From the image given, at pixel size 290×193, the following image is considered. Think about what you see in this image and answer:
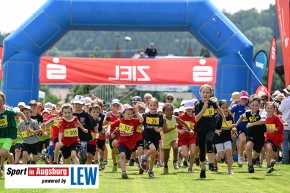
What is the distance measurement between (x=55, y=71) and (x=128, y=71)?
2.36m

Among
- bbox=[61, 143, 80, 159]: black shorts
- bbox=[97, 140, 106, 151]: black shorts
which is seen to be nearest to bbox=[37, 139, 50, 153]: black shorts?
bbox=[97, 140, 106, 151]: black shorts

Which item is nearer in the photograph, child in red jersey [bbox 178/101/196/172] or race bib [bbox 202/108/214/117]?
race bib [bbox 202/108/214/117]

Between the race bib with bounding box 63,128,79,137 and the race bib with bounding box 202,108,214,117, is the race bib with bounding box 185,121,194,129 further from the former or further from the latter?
the race bib with bounding box 63,128,79,137

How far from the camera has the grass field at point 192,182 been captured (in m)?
17.0

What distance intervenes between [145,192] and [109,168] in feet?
24.6

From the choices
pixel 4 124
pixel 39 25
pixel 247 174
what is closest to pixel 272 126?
pixel 247 174

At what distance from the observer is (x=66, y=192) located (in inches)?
647

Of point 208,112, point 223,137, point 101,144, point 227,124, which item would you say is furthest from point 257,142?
point 101,144

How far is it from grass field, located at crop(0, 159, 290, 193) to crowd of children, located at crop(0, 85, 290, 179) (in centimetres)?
31

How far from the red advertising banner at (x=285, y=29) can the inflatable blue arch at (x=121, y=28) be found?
100cm

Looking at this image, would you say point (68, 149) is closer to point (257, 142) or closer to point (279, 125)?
point (257, 142)

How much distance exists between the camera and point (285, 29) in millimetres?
27984

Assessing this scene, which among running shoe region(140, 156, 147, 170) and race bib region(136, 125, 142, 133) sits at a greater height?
race bib region(136, 125, 142, 133)

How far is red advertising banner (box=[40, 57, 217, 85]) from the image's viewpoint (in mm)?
31109
